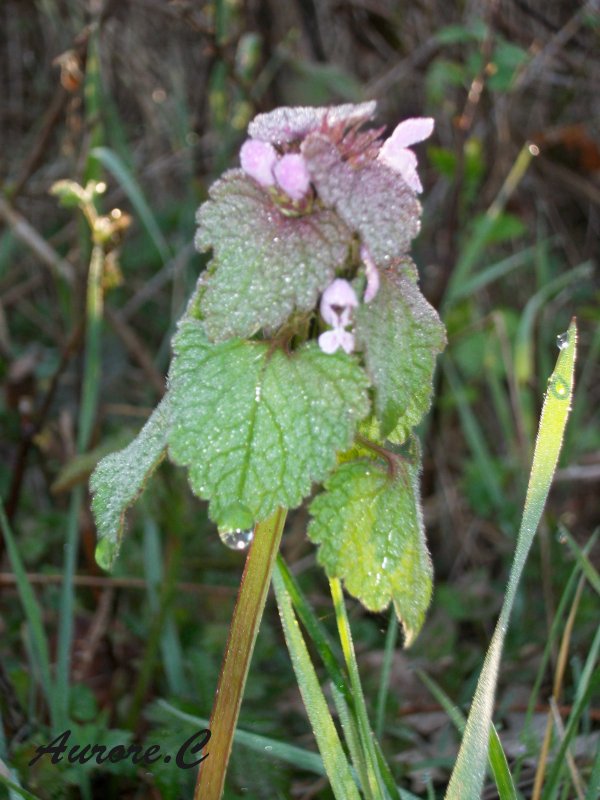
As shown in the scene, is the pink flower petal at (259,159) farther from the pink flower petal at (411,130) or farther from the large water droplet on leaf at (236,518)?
the large water droplet on leaf at (236,518)

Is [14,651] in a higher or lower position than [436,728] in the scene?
higher

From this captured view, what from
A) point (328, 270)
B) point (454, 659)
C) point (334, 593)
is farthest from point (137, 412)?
point (328, 270)

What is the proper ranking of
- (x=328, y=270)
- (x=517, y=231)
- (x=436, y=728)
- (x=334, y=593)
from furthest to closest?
1. (x=517, y=231)
2. (x=436, y=728)
3. (x=334, y=593)
4. (x=328, y=270)

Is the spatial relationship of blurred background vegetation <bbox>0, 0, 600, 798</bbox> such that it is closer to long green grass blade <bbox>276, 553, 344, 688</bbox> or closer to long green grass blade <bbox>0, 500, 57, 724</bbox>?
long green grass blade <bbox>0, 500, 57, 724</bbox>

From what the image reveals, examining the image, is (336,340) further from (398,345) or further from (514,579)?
(514,579)

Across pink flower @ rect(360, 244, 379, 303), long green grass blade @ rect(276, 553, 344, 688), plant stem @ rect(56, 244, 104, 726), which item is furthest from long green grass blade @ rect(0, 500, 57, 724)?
pink flower @ rect(360, 244, 379, 303)

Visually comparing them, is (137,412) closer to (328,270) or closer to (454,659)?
(454,659)

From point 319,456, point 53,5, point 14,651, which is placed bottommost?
point 14,651
